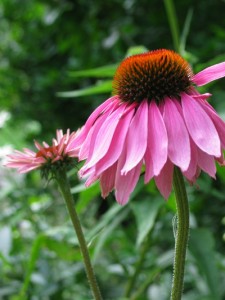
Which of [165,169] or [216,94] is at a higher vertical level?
[216,94]

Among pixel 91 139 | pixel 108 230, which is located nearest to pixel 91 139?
pixel 91 139

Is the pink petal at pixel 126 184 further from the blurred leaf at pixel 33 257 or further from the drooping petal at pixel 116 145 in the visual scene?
the blurred leaf at pixel 33 257

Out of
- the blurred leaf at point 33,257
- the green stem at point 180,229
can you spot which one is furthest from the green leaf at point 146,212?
the green stem at point 180,229

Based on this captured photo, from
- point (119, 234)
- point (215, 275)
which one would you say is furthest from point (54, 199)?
point (215, 275)

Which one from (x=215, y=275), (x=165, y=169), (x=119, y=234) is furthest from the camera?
(x=119, y=234)

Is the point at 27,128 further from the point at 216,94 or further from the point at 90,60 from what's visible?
the point at 216,94

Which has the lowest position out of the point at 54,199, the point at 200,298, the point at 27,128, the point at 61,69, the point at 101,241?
the point at 200,298

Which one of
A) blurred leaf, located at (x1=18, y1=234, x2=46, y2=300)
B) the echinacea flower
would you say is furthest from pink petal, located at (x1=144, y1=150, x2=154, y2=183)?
blurred leaf, located at (x1=18, y1=234, x2=46, y2=300)

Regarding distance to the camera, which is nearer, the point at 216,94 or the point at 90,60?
the point at 216,94
